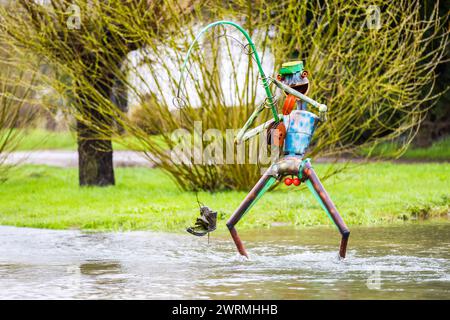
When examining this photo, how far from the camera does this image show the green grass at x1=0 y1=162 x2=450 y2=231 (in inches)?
508

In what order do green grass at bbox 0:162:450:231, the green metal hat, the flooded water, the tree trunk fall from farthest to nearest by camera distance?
1. the tree trunk
2. green grass at bbox 0:162:450:231
3. the green metal hat
4. the flooded water

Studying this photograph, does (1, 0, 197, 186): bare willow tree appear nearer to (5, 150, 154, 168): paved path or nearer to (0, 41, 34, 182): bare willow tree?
(0, 41, 34, 182): bare willow tree

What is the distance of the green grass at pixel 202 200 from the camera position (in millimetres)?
12898

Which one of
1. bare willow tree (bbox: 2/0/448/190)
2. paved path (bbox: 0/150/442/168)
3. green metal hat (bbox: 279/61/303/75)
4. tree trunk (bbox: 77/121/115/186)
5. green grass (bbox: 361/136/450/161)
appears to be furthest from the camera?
paved path (bbox: 0/150/442/168)

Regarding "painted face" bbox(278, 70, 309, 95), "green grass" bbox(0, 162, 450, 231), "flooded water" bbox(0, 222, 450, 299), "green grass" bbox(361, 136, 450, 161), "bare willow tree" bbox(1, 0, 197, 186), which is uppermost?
"bare willow tree" bbox(1, 0, 197, 186)

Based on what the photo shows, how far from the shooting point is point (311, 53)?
15.3m

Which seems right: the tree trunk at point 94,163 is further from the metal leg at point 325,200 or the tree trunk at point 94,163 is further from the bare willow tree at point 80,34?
the metal leg at point 325,200

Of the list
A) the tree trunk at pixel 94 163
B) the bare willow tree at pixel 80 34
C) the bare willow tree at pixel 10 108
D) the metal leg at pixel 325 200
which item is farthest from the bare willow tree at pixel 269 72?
the metal leg at pixel 325 200

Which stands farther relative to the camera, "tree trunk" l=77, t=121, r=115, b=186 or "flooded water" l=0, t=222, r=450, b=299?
"tree trunk" l=77, t=121, r=115, b=186

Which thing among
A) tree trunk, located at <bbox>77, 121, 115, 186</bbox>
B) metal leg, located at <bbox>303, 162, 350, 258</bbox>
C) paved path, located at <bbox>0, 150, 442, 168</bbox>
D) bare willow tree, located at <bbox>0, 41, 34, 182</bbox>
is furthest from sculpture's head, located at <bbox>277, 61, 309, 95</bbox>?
paved path, located at <bbox>0, 150, 442, 168</bbox>

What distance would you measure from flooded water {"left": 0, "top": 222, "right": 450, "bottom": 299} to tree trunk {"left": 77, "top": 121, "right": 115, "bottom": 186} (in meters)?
6.30

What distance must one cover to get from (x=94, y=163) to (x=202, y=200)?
4.27 meters
